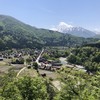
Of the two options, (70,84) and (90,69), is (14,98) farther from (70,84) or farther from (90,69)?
(90,69)

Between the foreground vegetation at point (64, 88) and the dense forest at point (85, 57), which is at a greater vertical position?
the foreground vegetation at point (64, 88)

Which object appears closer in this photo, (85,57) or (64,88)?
(64,88)

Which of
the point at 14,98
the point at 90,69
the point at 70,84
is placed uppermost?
the point at 70,84

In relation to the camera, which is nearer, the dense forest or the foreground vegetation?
the foreground vegetation

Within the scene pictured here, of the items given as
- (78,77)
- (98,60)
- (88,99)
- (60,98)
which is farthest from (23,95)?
(98,60)

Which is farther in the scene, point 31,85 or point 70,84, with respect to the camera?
point 31,85

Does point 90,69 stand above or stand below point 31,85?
below

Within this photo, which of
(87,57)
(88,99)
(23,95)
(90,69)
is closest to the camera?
(88,99)

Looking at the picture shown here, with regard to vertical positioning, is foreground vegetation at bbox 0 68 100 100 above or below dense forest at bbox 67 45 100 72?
above

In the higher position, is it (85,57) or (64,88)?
(64,88)

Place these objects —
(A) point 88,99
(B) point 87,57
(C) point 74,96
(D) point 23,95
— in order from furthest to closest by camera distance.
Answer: (B) point 87,57 → (D) point 23,95 → (C) point 74,96 → (A) point 88,99

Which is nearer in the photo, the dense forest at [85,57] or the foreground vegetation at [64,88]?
the foreground vegetation at [64,88]
